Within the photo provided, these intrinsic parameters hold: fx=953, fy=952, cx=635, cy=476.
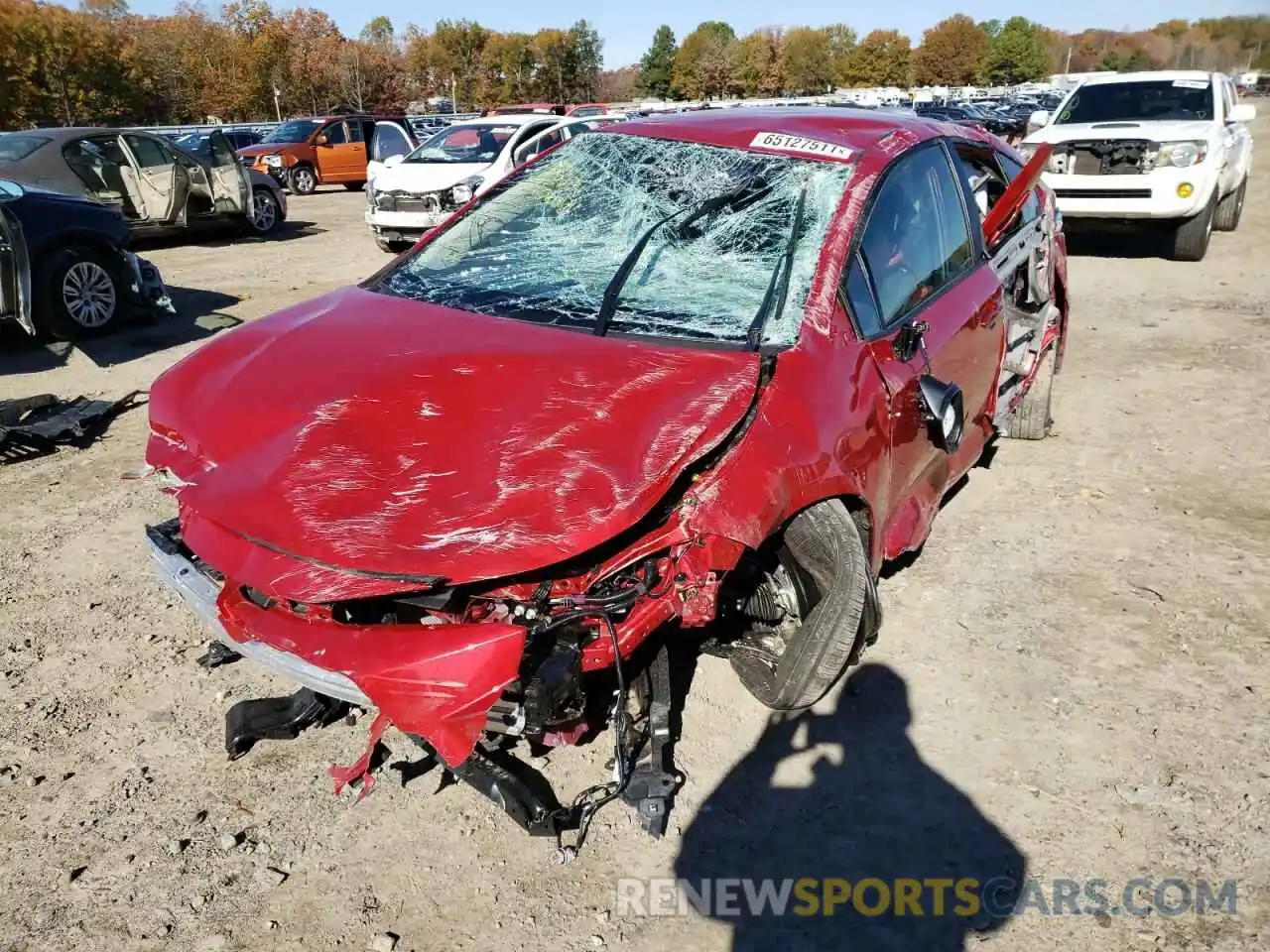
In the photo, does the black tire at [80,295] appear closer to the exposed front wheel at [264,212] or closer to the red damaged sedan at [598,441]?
the red damaged sedan at [598,441]

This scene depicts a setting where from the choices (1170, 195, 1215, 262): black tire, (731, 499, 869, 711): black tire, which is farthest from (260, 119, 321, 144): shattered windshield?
(731, 499, 869, 711): black tire

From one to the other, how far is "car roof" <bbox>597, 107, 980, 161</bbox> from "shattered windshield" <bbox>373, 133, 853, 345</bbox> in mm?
64

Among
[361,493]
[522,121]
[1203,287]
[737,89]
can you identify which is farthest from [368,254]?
[737,89]

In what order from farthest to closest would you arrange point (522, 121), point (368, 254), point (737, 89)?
point (737, 89) → point (522, 121) → point (368, 254)

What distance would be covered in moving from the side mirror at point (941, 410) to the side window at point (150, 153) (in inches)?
411

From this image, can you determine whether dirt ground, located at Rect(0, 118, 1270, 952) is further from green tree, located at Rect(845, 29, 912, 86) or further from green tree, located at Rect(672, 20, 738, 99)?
green tree, located at Rect(845, 29, 912, 86)

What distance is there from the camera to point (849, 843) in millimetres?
2570

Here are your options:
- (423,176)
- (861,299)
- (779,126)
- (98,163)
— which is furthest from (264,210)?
(861,299)

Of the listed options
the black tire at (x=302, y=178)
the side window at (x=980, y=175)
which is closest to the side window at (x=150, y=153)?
the black tire at (x=302, y=178)

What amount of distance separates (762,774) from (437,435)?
4.50 feet

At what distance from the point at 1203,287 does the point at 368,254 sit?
906cm

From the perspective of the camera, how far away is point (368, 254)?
1163 centimetres

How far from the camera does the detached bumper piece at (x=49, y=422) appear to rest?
17.0 feet

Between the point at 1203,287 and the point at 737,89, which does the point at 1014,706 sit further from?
the point at 737,89
